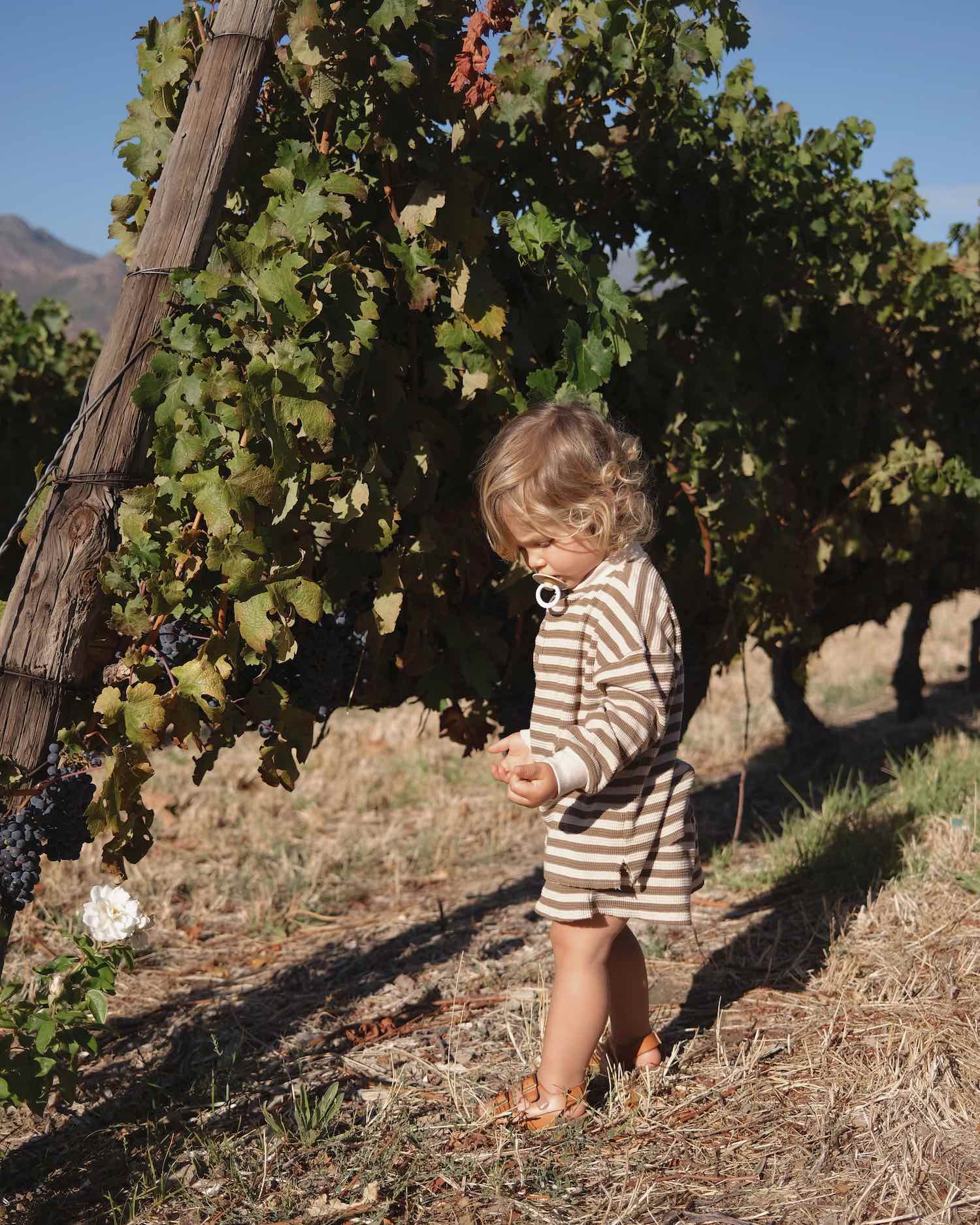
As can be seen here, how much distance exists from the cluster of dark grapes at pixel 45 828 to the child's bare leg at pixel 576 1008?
107 centimetres

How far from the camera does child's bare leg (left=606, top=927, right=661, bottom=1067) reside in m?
2.56

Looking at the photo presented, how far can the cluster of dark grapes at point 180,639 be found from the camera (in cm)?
231

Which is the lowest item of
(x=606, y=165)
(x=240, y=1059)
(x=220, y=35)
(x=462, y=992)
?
(x=240, y=1059)

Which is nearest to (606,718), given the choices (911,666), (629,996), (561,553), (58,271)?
(561,553)

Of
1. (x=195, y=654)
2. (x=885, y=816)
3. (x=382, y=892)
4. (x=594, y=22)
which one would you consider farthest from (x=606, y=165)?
(x=382, y=892)

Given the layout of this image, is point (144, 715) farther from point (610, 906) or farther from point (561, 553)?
point (610, 906)

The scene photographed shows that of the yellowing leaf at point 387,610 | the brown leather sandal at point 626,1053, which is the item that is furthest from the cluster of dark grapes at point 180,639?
the brown leather sandal at point 626,1053

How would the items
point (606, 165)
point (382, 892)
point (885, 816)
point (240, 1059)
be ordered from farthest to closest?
point (382, 892) → point (885, 816) → point (606, 165) → point (240, 1059)

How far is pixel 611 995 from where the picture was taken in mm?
2578

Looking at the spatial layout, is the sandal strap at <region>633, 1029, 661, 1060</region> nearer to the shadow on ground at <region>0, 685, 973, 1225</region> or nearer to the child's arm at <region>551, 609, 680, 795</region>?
the shadow on ground at <region>0, 685, 973, 1225</region>

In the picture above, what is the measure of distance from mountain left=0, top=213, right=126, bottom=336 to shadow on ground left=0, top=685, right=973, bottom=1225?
57.0 meters

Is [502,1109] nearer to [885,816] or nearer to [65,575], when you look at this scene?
[65,575]

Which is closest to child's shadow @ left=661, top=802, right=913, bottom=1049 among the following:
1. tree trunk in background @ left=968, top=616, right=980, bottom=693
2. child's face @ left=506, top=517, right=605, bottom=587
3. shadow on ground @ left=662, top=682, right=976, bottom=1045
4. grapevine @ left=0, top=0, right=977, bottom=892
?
shadow on ground @ left=662, top=682, right=976, bottom=1045

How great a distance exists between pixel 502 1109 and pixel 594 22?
2859 millimetres
